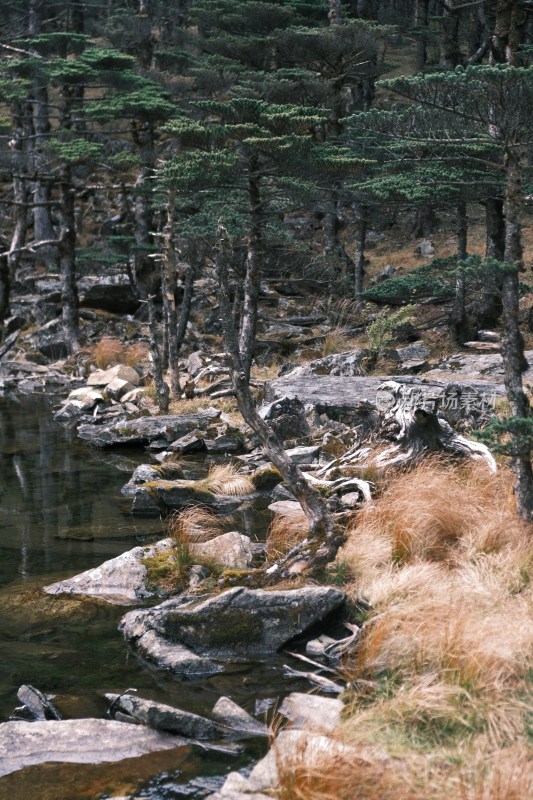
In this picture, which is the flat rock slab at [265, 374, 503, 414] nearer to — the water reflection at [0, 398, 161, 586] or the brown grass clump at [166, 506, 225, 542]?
the water reflection at [0, 398, 161, 586]

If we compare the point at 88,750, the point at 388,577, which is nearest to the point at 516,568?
the point at 388,577

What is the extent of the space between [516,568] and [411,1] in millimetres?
46634

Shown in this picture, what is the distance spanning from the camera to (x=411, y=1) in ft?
150

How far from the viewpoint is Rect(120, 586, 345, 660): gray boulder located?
6352 millimetres

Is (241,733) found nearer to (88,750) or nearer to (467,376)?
(88,750)

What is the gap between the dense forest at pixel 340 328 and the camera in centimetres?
519

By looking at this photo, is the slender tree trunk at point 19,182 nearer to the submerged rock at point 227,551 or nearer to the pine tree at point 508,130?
the submerged rock at point 227,551

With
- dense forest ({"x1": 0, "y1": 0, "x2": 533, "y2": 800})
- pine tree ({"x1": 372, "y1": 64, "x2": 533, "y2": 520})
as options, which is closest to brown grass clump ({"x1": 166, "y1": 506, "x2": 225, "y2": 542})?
dense forest ({"x1": 0, "y1": 0, "x2": 533, "y2": 800})

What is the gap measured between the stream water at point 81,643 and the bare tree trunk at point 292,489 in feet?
4.04

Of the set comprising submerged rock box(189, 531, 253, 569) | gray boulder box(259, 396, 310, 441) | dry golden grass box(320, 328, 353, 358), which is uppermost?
submerged rock box(189, 531, 253, 569)

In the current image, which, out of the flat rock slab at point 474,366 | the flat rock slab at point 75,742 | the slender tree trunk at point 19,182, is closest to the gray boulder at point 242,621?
the flat rock slab at point 75,742

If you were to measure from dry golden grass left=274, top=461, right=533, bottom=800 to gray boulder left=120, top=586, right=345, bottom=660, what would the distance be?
502mm

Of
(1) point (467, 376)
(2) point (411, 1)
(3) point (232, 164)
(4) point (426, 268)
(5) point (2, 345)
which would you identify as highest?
(2) point (411, 1)

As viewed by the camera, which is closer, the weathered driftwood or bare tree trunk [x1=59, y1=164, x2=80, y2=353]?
the weathered driftwood
